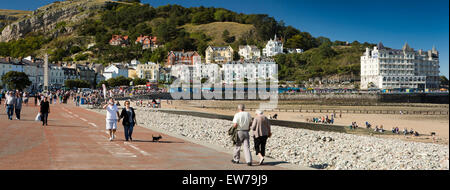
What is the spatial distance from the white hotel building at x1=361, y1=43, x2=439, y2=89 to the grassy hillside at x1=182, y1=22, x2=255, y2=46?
6726cm

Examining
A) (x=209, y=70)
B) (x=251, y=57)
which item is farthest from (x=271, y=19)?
(x=209, y=70)

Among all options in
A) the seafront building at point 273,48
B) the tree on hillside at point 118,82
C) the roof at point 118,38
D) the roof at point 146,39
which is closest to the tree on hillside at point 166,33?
the roof at point 146,39

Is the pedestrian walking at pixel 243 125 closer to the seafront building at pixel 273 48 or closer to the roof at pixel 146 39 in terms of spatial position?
the seafront building at pixel 273 48

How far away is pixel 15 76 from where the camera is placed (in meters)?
78.1

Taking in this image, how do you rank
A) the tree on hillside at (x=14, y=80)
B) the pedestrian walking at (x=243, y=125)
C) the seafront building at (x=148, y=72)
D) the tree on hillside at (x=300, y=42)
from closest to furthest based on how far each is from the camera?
1. the pedestrian walking at (x=243, y=125)
2. the tree on hillside at (x=14, y=80)
3. the seafront building at (x=148, y=72)
4. the tree on hillside at (x=300, y=42)

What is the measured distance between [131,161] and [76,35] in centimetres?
20286

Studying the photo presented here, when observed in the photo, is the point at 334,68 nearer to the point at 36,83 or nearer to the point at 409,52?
the point at 409,52

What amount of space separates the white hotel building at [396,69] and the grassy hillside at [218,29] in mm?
67260

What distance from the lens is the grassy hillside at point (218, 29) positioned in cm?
17184

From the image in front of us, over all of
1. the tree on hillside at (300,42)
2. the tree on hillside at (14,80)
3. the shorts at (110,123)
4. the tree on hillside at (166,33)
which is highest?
the tree on hillside at (166,33)

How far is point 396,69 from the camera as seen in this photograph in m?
116

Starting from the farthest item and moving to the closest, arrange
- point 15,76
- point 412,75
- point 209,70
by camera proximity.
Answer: point 209,70, point 412,75, point 15,76
